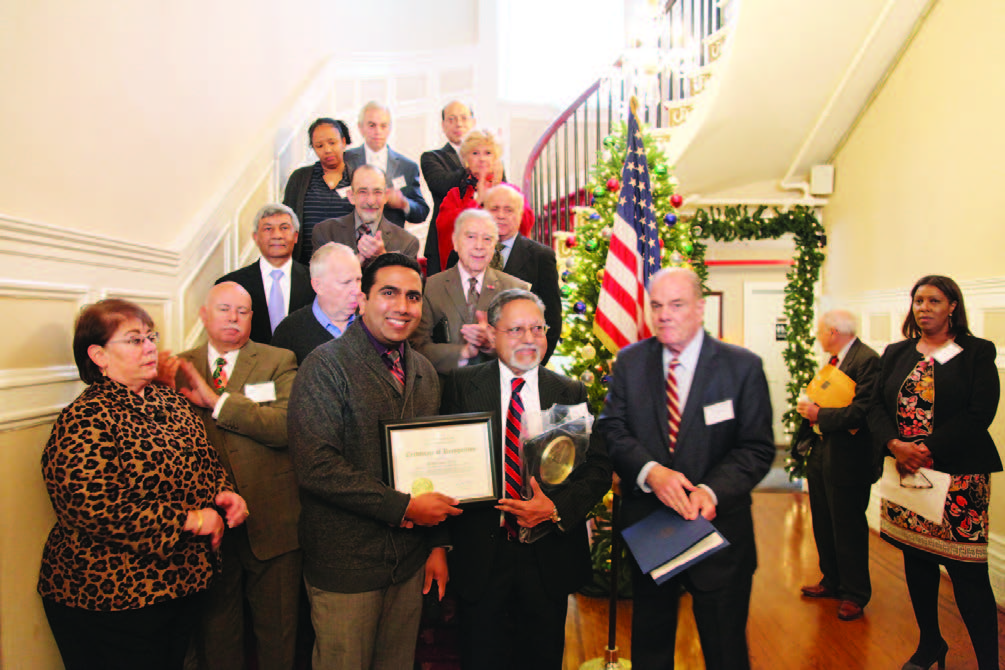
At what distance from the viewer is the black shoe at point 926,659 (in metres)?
3.08

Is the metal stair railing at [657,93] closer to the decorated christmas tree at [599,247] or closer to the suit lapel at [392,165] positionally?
the decorated christmas tree at [599,247]

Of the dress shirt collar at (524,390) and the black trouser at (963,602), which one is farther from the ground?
the dress shirt collar at (524,390)

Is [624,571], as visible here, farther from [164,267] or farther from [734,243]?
[734,243]

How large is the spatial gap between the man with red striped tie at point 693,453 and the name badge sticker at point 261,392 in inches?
47.8

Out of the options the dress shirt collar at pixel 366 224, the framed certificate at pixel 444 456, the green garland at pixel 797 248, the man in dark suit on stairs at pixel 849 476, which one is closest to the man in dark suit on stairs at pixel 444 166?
the dress shirt collar at pixel 366 224

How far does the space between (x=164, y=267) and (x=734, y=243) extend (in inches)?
248

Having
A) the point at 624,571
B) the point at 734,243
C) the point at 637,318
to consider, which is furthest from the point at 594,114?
the point at 624,571

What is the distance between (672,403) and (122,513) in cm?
175

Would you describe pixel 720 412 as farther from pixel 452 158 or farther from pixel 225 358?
pixel 452 158

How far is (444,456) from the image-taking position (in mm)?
1929

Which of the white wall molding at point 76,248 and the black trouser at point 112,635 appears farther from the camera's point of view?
the white wall molding at point 76,248

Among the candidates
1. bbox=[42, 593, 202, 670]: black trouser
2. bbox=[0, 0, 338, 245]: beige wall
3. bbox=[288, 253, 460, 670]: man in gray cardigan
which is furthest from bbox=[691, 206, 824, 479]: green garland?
bbox=[42, 593, 202, 670]: black trouser

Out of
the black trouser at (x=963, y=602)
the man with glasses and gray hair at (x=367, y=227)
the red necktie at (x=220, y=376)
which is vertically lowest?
the black trouser at (x=963, y=602)

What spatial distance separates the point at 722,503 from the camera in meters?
2.17
